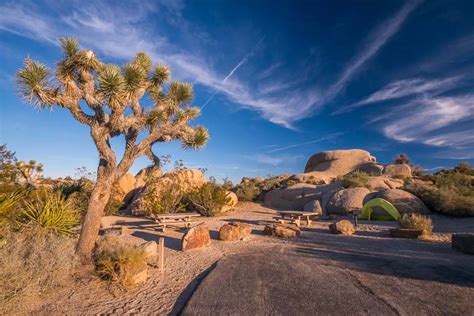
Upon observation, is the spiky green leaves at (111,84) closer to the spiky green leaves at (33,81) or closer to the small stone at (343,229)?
the spiky green leaves at (33,81)

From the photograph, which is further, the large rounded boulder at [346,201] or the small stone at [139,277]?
the large rounded boulder at [346,201]

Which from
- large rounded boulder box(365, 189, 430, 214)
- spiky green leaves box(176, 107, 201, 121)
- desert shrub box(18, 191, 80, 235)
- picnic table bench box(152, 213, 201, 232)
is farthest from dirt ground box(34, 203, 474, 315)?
spiky green leaves box(176, 107, 201, 121)

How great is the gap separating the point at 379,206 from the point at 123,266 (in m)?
11.6

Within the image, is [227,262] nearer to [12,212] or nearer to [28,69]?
[12,212]

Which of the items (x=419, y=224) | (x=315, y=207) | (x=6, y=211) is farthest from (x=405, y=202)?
(x=6, y=211)

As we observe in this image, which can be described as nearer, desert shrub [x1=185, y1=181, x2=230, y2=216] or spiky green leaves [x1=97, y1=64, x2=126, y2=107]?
spiky green leaves [x1=97, y1=64, x2=126, y2=107]

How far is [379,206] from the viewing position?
1215 cm

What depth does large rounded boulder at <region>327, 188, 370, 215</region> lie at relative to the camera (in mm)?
13469

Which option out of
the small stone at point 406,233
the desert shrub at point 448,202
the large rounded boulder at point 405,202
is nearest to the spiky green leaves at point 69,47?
the small stone at point 406,233

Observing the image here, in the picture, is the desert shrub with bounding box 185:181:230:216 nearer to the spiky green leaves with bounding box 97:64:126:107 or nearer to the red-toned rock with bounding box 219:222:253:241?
the red-toned rock with bounding box 219:222:253:241

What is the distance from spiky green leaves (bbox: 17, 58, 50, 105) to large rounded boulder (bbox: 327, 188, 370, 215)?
13.2 meters

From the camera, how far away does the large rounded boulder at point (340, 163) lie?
2824 centimetres

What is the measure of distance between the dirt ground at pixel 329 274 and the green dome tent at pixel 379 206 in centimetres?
245

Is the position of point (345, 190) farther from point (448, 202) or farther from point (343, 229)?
point (343, 229)
